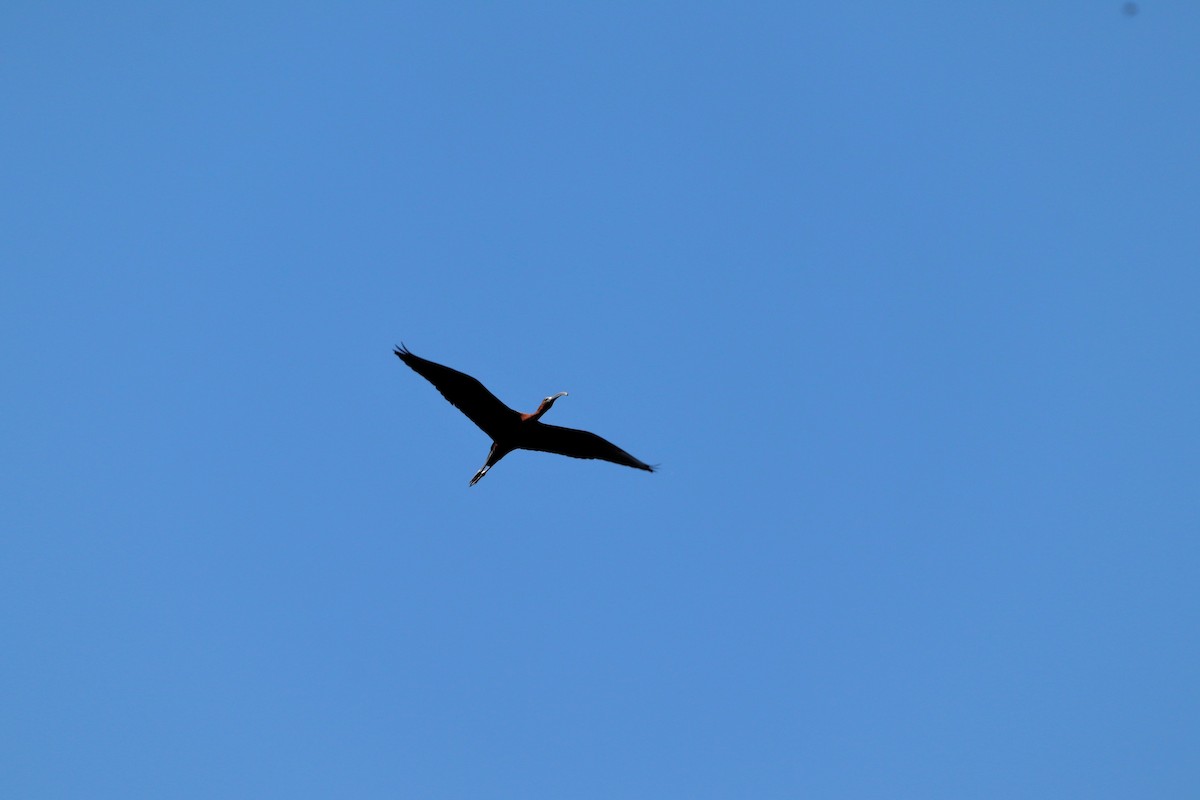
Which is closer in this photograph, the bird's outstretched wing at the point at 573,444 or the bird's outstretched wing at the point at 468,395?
the bird's outstretched wing at the point at 468,395

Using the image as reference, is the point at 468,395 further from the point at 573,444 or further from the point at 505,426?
the point at 573,444

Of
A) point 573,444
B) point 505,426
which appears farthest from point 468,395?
point 573,444

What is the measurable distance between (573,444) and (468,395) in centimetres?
254

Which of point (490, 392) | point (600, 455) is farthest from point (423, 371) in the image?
point (600, 455)

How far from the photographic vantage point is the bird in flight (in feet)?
63.6

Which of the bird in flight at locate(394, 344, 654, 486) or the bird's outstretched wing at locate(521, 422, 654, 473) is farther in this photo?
the bird's outstretched wing at locate(521, 422, 654, 473)

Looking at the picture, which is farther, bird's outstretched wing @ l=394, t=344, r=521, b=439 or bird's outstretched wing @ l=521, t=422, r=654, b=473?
bird's outstretched wing @ l=521, t=422, r=654, b=473

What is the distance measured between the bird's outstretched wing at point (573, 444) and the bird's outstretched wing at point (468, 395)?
0.58 metres

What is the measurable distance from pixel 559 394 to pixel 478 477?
272 cm

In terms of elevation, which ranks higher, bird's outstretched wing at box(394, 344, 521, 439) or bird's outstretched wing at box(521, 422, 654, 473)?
bird's outstretched wing at box(521, 422, 654, 473)

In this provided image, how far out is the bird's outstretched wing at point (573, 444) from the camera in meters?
20.3

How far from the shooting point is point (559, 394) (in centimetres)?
2008

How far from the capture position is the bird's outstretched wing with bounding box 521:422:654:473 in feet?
66.6

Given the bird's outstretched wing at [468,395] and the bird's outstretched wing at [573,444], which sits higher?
the bird's outstretched wing at [573,444]
